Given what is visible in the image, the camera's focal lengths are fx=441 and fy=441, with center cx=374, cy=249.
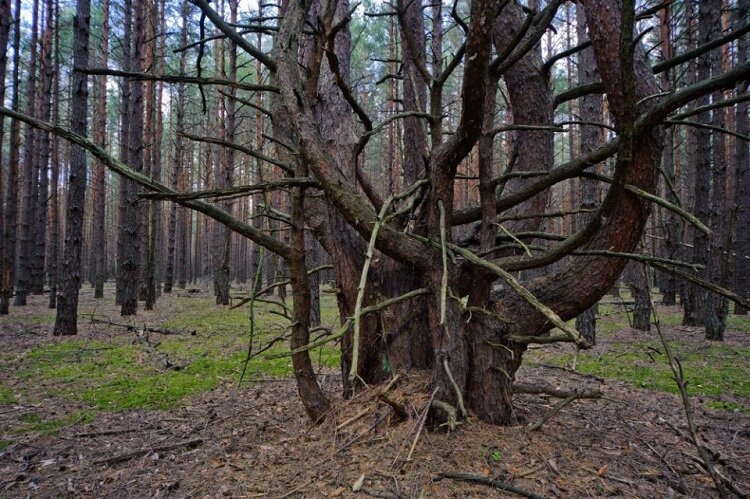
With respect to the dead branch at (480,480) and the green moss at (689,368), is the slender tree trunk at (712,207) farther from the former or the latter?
the dead branch at (480,480)

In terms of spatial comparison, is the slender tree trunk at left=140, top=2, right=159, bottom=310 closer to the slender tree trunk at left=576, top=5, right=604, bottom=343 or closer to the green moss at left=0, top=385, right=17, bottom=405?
the green moss at left=0, top=385, right=17, bottom=405

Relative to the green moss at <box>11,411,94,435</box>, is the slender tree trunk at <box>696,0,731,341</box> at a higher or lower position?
higher

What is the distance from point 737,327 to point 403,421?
11.3 meters

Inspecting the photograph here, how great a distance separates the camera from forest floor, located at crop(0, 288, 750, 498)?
2.43 m

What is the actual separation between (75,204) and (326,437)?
8345mm

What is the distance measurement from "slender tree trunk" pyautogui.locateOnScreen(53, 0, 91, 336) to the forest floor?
103 inches

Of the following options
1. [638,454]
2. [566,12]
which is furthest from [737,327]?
[566,12]

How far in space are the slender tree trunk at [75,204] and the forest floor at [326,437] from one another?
2.62 metres

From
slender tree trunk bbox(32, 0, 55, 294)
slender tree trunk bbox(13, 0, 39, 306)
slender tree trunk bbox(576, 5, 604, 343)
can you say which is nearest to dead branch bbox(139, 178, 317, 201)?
slender tree trunk bbox(576, 5, 604, 343)

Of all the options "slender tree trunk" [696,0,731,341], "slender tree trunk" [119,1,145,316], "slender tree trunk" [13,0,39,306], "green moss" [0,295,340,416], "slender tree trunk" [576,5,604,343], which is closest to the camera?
"green moss" [0,295,340,416]

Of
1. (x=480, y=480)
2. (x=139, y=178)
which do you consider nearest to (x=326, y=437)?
(x=480, y=480)

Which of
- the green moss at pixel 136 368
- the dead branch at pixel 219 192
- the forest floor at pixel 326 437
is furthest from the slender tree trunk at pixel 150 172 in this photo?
the dead branch at pixel 219 192

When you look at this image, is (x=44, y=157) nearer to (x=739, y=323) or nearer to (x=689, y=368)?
(x=689, y=368)

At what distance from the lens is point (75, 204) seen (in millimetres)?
8719
